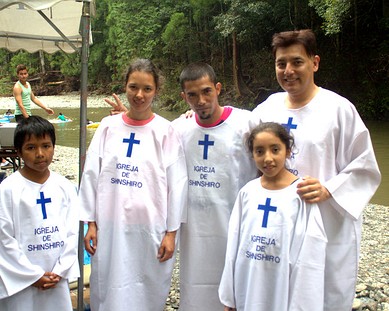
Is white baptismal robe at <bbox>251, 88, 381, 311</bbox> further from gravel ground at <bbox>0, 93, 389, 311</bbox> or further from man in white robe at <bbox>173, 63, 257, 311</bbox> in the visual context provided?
gravel ground at <bbox>0, 93, 389, 311</bbox>

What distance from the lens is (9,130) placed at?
598cm

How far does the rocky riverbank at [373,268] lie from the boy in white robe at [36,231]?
1.52 metres

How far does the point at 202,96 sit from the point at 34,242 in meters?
1.28

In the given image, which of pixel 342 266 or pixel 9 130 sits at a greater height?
pixel 9 130

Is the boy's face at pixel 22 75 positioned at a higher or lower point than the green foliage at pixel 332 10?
lower

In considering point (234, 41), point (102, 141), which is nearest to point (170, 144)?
point (102, 141)

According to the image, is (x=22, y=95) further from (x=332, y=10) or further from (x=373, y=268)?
(x=332, y=10)

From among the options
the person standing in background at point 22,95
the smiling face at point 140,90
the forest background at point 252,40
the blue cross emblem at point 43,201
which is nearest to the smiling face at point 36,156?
the blue cross emblem at point 43,201

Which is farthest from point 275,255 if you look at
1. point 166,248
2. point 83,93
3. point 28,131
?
point 83,93

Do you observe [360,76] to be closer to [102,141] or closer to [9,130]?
[9,130]

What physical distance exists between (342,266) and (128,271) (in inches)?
49.3

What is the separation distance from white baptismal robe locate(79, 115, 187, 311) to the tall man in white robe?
2.59ft

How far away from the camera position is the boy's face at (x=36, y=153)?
249cm

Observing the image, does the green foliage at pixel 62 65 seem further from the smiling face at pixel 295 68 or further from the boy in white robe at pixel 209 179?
the smiling face at pixel 295 68
